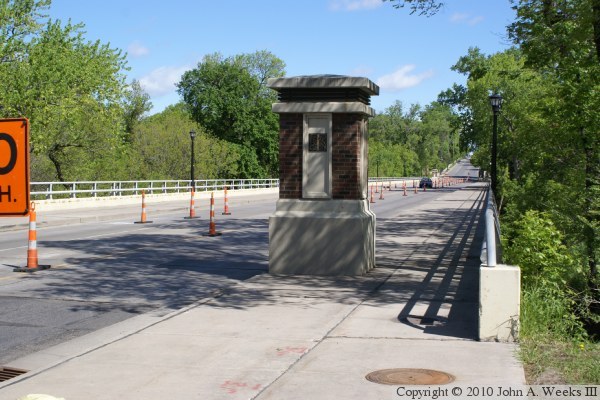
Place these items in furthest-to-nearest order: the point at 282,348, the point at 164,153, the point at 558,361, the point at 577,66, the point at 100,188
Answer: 1. the point at 164,153
2. the point at 100,188
3. the point at 577,66
4. the point at 282,348
5. the point at 558,361

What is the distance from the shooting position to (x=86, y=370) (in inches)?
259

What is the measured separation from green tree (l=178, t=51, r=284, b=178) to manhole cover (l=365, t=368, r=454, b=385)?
291ft

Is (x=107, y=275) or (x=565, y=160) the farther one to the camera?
(x=565, y=160)

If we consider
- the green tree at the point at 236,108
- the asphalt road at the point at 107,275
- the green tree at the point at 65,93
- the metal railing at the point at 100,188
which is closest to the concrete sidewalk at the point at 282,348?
the asphalt road at the point at 107,275

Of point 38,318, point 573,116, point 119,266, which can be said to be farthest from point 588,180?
point 38,318

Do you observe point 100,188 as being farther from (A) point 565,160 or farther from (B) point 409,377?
(B) point 409,377

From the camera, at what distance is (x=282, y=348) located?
7371mm

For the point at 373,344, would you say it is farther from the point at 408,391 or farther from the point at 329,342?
the point at 408,391

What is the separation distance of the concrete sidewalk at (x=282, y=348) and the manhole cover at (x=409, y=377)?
0.30ft

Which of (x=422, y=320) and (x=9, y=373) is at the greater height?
(x=422, y=320)

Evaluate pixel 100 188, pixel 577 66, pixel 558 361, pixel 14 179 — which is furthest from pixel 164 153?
pixel 14 179

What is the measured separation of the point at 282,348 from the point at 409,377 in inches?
62.5

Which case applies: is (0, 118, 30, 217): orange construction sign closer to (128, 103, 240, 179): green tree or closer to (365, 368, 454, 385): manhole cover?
(365, 368, 454, 385): manhole cover

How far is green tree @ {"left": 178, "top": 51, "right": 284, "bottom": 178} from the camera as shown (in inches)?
3782
